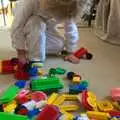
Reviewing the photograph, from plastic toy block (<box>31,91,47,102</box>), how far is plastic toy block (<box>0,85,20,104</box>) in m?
0.07

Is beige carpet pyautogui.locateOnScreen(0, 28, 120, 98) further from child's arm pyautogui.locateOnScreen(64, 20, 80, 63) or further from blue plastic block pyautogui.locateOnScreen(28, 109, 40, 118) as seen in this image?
blue plastic block pyautogui.locateOnScreen(28, 109, 40, 118)

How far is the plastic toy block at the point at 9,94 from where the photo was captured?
3.48 feet

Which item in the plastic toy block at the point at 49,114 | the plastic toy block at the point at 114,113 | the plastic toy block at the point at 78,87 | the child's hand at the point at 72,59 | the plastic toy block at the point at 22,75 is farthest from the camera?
the child's hand at the point at 72,59

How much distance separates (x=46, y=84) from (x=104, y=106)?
26cm

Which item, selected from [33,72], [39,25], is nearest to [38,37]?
[39,25]

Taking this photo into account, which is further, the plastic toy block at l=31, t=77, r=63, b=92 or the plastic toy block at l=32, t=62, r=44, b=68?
the plastic toy block at l=32, t=62, r=44, b=68

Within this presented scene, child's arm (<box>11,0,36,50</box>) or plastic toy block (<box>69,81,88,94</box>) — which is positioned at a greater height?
child's arm (<box>11,0,36,50</box>)

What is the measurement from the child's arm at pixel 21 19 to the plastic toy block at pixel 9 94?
24cm

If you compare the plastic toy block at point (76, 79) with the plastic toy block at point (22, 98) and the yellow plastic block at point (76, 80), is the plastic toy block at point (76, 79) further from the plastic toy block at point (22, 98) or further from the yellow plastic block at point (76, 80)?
the plastic toy block at point (22, 98)

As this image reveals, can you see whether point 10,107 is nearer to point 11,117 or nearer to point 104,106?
point 11,117

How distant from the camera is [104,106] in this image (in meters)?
1.07

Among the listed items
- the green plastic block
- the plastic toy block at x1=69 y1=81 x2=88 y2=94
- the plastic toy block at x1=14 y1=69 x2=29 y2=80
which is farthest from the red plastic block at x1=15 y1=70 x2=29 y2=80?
the green plastic block

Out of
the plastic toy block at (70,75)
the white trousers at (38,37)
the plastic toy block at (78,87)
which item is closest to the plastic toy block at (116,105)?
the plastic toy block at (78,87)

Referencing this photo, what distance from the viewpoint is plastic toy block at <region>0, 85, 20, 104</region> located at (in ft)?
3.48
